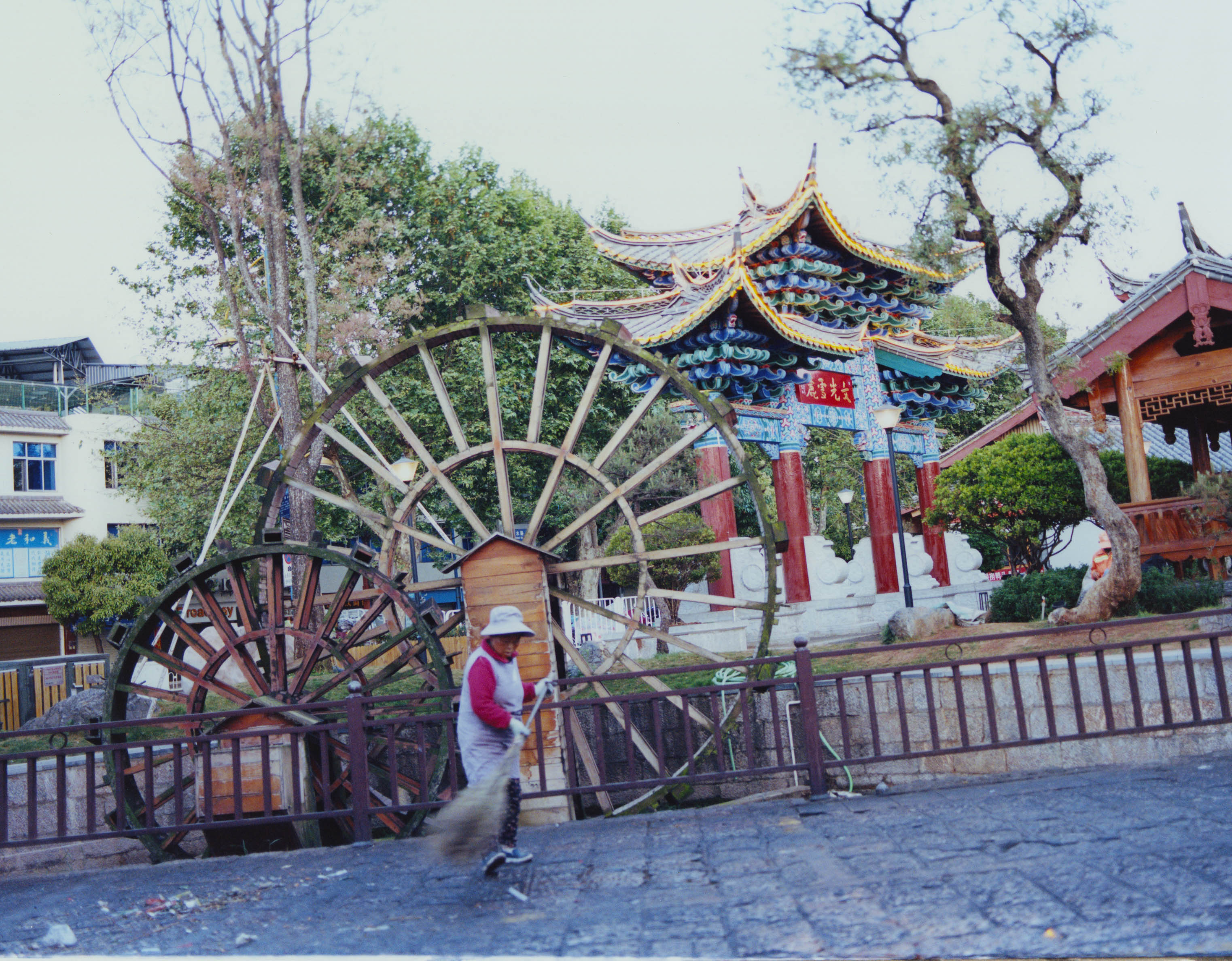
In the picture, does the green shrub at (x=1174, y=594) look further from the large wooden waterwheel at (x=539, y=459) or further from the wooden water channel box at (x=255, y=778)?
the wooden water channel box at (x=255, y=778)

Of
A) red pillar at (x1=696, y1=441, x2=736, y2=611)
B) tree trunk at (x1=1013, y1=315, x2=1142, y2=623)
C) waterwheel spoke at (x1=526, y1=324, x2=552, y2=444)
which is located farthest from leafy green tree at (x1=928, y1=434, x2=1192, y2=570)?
waterwheel spoke at (x1=526, y1=324, x2=552, y2=444)

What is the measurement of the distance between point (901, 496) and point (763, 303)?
62.4ft

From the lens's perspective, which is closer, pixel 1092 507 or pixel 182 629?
Result: pixel 182 629

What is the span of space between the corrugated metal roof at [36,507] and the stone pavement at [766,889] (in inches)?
935

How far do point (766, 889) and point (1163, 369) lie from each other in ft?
38.0

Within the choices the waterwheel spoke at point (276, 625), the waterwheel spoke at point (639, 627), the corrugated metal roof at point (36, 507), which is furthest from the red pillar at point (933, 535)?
the corrugated metal roof at point (36, 507)

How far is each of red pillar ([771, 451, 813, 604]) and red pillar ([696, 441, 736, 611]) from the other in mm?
951

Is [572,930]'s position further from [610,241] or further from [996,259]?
[610,241]

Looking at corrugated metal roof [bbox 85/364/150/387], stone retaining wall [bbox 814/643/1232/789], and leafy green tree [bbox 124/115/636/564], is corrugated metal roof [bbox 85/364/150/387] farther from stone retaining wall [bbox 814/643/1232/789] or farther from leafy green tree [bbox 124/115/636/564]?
stone retaining wall [bbox 814/643/1232/789]

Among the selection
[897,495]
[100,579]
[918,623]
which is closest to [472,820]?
[918,623]

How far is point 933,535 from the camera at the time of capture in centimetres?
1922

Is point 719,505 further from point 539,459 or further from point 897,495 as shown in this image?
point 539,459

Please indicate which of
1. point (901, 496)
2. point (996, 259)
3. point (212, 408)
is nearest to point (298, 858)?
point (996, 259)

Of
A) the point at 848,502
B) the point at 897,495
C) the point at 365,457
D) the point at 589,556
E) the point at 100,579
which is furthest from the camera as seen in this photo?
the point at 848,502
